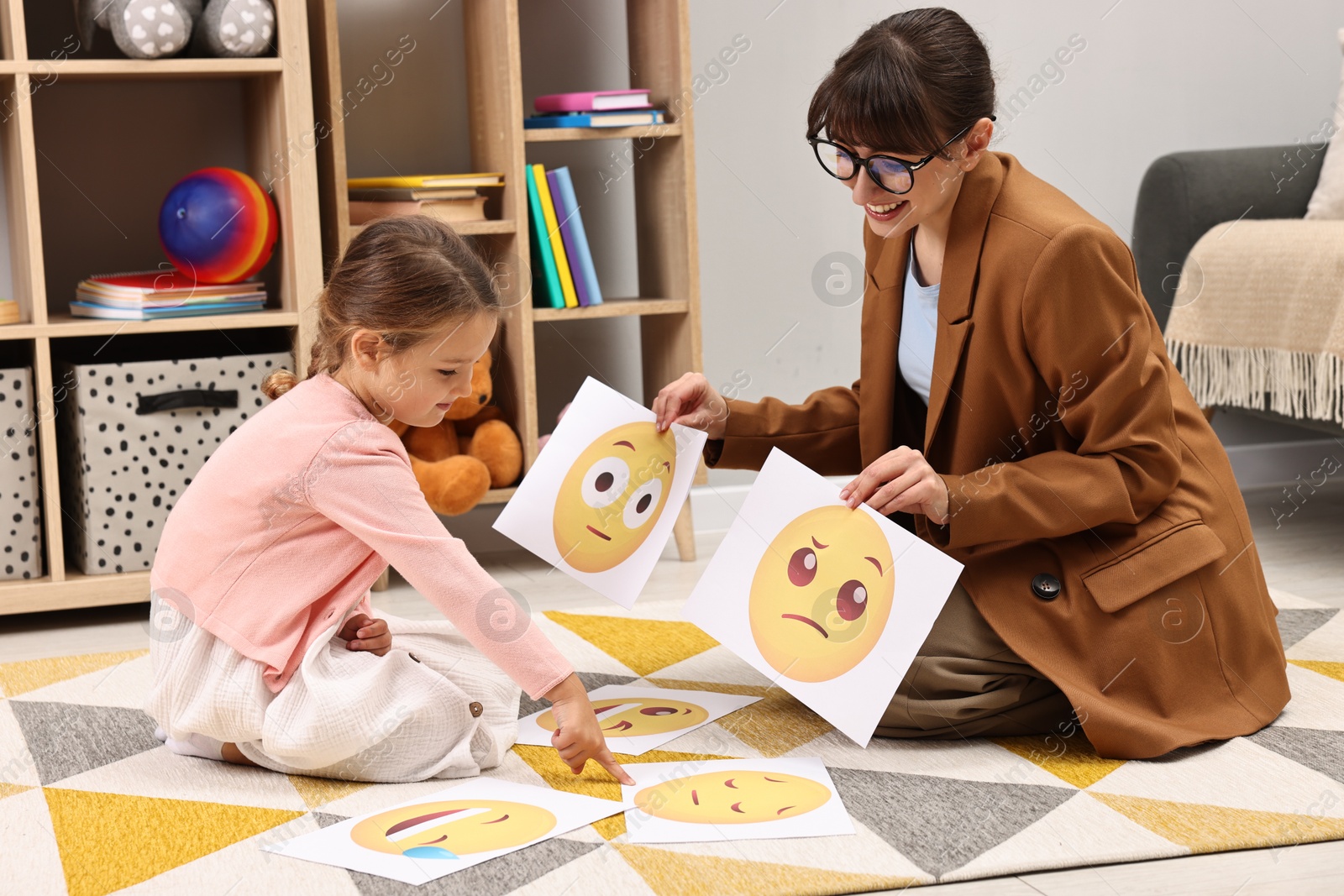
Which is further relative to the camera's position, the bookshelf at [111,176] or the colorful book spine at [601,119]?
the colorful book spine at [601,119]

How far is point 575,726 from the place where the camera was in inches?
41.8

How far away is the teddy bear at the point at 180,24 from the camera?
1.70 metres

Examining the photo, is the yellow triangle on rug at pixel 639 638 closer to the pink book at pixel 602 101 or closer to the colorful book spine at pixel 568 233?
the colorful book spine at pixel 568 233

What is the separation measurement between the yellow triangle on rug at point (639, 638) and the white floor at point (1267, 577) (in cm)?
11

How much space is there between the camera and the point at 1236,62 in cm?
247

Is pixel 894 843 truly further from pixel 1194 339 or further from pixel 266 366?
pixel 1194 339

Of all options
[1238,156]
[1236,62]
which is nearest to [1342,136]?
[1238,156]

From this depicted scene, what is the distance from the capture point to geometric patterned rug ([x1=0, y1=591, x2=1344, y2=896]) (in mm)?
949

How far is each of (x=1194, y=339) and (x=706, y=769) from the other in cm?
135

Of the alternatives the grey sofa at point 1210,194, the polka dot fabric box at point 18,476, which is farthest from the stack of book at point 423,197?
the grey sofa at point 1210,194

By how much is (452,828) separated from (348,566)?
0.83 feet

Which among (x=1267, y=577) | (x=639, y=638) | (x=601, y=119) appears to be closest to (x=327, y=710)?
(x=639, y=638)

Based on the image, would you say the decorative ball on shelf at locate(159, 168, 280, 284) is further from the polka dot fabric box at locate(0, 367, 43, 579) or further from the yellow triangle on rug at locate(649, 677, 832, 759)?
the yellow triangle on rug at locate(649, 677, 832, 759)

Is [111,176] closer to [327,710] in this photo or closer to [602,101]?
[602,101]
